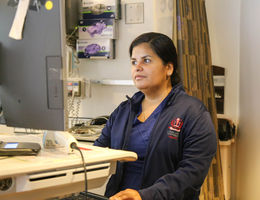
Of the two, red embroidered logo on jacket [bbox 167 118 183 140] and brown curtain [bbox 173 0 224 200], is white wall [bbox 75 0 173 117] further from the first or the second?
red embroidered logo on jacket [bbox 167 118 183 140]

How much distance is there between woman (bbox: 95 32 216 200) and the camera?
1457 millimetres

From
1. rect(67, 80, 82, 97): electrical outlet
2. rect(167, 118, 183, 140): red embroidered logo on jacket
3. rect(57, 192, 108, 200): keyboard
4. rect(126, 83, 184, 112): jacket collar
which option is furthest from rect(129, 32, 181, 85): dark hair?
rect(67, 80, 82, 97): electrical outlet

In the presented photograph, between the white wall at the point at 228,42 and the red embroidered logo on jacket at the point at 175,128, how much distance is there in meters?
1.85

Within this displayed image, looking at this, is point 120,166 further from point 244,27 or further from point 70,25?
point 244,27

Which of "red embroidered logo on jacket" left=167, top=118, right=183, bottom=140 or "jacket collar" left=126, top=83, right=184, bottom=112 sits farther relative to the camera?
"jacket collar" left=126, top=83, right=184, bottom=112

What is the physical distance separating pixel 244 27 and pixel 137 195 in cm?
220

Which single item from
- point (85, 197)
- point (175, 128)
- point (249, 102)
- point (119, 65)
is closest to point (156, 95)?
point (175, 128)

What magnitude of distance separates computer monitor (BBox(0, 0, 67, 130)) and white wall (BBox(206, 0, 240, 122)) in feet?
8.06

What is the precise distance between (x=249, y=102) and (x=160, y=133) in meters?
1.49

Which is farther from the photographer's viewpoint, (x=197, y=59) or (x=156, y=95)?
(x=197, y=59)

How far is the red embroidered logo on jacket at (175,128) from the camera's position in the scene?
1523mm

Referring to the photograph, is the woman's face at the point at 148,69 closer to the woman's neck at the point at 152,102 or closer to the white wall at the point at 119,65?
the woman's neck at the point at 152,102

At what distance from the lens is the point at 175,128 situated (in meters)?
1.53

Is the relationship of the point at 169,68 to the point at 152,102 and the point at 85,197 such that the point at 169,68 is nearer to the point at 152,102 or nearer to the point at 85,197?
the point at 152,102
